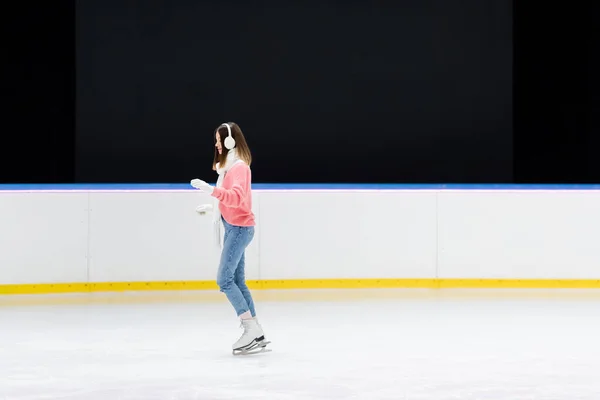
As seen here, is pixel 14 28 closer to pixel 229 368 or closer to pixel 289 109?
pixel 289 109

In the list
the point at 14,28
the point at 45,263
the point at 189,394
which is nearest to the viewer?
the point at 189,394

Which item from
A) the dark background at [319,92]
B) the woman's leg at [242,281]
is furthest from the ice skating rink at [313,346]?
the dark background at [319,92]

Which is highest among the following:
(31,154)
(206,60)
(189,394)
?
(206,60)

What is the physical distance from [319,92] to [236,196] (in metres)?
6.54

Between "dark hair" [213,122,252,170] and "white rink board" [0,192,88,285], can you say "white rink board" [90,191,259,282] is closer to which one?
"white rink board" [0,192,88,285]

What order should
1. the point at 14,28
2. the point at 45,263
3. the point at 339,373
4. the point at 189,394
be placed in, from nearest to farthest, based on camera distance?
1. the point at 189,394
2. the point at 339,373
3. the point at 45,263
4. the point at 14,28

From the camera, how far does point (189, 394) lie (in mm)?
5242

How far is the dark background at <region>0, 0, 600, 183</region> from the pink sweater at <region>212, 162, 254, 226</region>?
20.5 ft

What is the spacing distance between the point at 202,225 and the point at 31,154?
3467mm

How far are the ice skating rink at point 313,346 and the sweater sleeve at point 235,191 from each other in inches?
36.9

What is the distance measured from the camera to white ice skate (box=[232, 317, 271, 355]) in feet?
21.0

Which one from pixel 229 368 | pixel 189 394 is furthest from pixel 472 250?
pixel 189 394

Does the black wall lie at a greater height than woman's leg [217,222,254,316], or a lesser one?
greater

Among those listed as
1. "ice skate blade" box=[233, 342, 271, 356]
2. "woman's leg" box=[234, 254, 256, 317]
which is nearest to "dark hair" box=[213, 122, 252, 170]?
"woman's leg" box=[234, 254, 256, 317]
